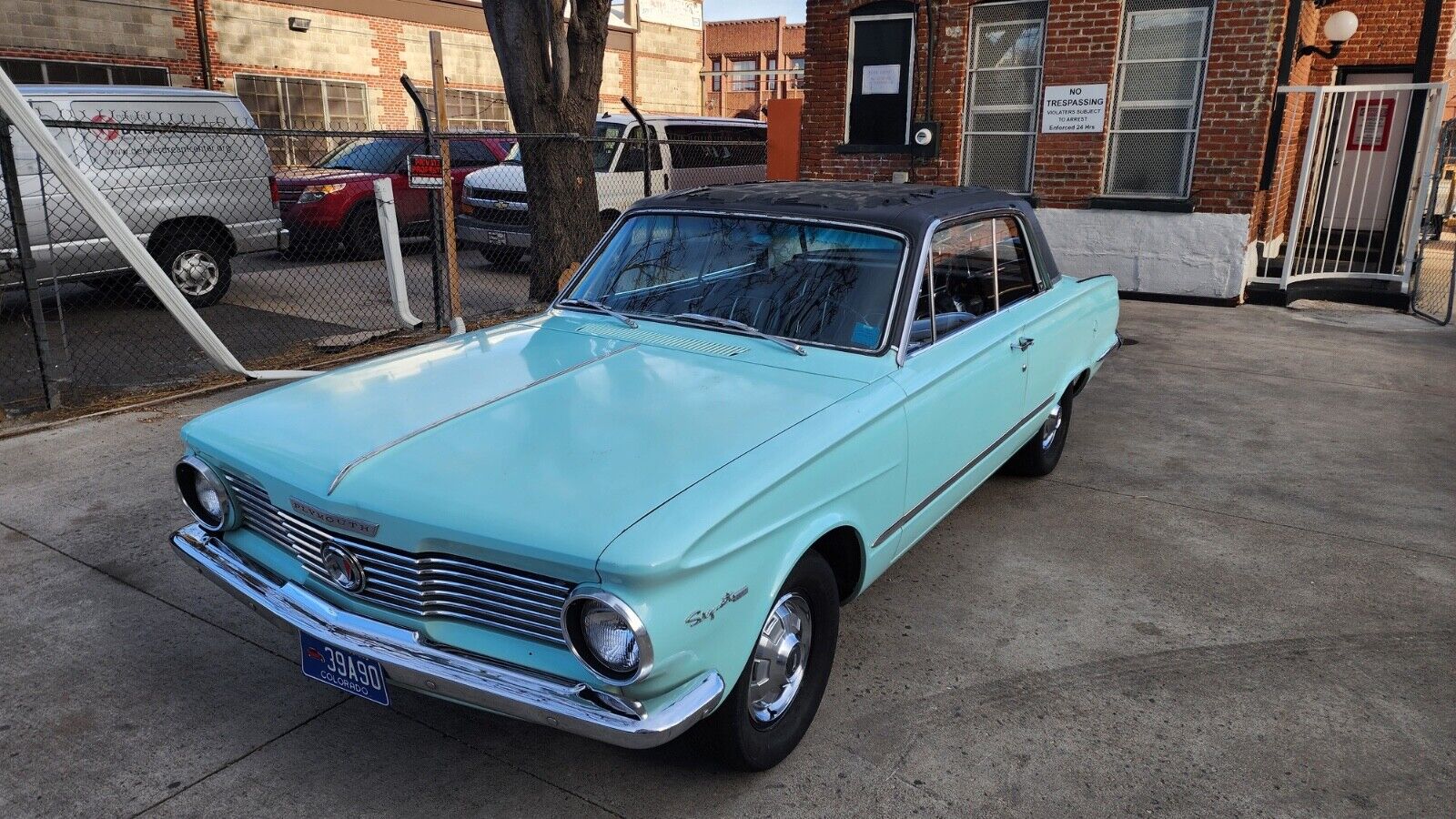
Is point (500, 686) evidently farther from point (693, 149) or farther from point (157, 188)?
point (693, 149)

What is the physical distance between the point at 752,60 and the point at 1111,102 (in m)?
39.7

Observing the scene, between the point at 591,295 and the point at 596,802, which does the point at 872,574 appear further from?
the point at 591,295

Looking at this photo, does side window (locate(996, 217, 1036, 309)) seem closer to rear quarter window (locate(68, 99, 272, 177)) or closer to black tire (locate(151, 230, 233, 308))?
rear quarter window (locate(68, 99, 272, 177))

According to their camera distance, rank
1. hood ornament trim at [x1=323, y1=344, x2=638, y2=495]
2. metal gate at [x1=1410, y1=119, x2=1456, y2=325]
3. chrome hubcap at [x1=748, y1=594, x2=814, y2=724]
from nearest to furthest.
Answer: hood ornament trim at [x1=323, y1=344, x2=638, y2=495]
chrome hubcap at [x1=748, y1=594, x2=814, y2=724]
metal gate at [x1=1410, y1=119, x2=1456, y2=325]

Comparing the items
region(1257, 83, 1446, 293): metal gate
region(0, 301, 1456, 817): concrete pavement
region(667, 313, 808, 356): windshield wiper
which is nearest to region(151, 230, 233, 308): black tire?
region(0, 301, 1456, 817): concrete pavement

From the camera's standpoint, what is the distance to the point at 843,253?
3.78 meters

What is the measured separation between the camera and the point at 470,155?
14.2 meters

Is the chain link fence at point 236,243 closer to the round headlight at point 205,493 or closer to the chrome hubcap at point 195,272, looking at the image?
the chrome hubcap at point 195,272

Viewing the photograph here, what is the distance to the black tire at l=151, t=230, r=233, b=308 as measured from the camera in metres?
9.25

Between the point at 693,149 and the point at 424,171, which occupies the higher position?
the point at 693,149

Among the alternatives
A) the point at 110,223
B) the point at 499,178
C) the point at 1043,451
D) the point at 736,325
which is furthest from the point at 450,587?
the point at 499,178

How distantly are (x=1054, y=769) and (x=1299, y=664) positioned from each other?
1246 millimetres

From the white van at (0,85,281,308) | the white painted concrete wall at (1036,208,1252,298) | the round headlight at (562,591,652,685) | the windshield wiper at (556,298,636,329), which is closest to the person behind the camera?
the round headlight at (562,591,652,685)

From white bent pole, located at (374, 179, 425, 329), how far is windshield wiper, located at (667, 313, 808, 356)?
492 centimetres
